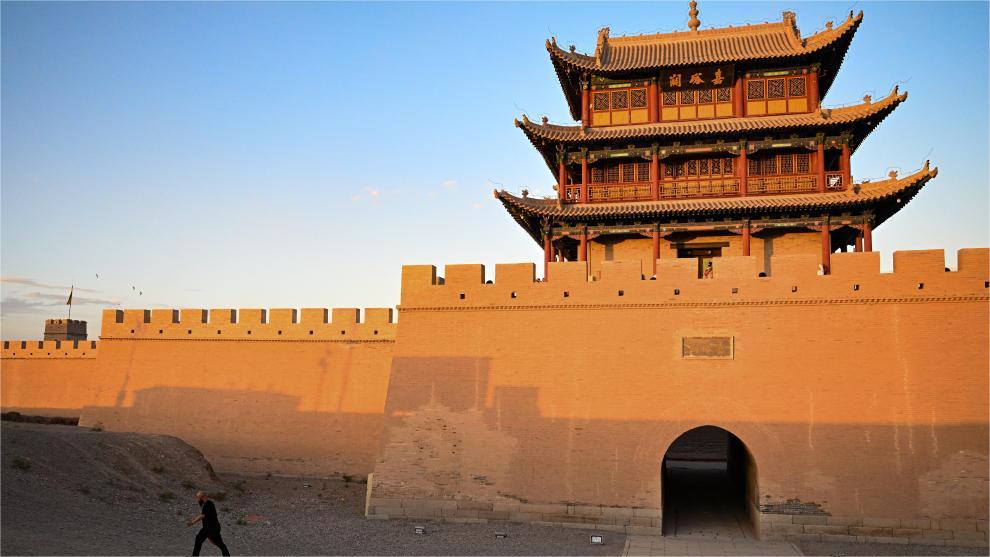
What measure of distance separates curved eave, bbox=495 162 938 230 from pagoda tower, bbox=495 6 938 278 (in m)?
0.04

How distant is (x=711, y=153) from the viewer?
18016 mm

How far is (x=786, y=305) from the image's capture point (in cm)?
1331

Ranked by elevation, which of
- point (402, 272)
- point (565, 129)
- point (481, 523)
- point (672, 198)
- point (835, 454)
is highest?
point (565, 129)

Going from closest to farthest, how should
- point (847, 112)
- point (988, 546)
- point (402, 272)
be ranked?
point (988, 546)
point (402, 272)
point (847, 112)

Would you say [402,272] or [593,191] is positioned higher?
[593,191]

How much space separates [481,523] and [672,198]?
897cm

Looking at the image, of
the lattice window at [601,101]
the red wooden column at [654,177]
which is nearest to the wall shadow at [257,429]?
the red wooden column at [654,177]

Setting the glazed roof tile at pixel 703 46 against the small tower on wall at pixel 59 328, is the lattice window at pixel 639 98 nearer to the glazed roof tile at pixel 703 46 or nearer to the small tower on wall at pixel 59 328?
the glazed roof tile at pixel 703 46

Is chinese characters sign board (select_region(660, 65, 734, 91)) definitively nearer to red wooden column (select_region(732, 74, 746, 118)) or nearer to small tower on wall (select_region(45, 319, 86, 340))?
A: red wooden column (select_region(732, 74, 746, 118))

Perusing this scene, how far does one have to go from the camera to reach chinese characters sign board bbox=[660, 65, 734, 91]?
59.7 ft

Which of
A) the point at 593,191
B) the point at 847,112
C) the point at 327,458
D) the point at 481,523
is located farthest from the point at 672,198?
the point at 327,458

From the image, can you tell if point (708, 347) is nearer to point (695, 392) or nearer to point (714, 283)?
point (695, 392)

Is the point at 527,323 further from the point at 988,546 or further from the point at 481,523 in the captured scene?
the point at 988,546

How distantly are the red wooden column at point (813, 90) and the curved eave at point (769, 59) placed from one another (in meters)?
0.31
